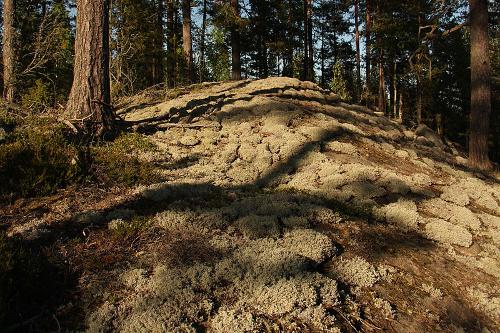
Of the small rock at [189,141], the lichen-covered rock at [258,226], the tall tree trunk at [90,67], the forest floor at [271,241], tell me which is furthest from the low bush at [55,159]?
the lichen-covered rock at [258,226]

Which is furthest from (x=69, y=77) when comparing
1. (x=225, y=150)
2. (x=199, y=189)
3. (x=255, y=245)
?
(x=255, y=245)

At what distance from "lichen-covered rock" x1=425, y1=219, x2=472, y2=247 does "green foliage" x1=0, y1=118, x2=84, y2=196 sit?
555 cm

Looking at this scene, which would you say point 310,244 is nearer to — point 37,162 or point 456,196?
point 456,196

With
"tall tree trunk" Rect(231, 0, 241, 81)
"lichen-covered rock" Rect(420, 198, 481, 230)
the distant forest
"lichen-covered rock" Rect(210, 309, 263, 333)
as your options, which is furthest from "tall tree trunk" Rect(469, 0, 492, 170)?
"lichen-covered rock" Rect(210, 309, 263, 333)

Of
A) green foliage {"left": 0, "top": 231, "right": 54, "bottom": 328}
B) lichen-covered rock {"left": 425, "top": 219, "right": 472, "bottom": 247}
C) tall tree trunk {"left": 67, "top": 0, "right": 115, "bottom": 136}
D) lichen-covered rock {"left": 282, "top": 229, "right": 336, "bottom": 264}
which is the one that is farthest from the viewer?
tall tree trunk {"left": 67, "top": 0, "right": 115, "bottom": 136}

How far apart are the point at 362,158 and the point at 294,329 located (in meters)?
5.66

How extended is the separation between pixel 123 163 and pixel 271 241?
11.2 ft

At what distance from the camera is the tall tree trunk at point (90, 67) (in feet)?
25.0

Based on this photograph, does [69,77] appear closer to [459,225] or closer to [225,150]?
[225,150]

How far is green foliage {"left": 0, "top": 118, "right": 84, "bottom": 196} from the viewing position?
5.66 meters

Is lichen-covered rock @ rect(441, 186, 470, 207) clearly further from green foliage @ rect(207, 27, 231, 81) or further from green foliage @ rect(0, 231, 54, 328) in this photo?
green foliage @ rect(207, 27, 231, 81)

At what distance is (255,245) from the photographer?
15.2ft

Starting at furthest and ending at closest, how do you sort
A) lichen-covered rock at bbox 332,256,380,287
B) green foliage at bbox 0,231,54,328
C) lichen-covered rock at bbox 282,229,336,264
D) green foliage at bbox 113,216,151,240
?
green foliage at bbox 113,216,151,240 → lichen-covered rock at bbox 282,229,336,264 → lichen-covered rock at bbox 332,256,380,287 → green foliage at bbox 0,231,54,328

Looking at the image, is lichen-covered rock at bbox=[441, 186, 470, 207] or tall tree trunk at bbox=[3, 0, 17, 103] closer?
lichen-covered rock at bbox=[441, 186, 470, 207]
